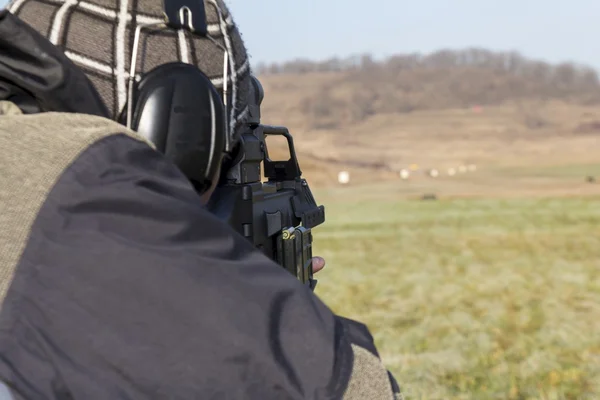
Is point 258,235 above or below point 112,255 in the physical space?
below

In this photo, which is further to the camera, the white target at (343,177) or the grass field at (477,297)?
the white target at (343,177)

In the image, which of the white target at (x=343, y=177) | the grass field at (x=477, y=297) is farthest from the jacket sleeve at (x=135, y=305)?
the white target at (x=343, y=177)

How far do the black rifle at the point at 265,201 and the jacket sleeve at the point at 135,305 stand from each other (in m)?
0.82

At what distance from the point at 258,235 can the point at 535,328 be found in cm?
536

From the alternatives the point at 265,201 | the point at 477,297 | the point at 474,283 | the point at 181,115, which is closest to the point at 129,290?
the point at 181,115

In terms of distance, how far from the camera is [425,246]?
12930 mm

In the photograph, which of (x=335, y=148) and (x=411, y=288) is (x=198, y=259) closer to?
(x=411, y=288)

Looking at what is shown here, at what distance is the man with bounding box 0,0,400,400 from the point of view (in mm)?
979

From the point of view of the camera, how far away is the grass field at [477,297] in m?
5.49

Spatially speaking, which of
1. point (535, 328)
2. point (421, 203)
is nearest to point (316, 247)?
point (535, 328)

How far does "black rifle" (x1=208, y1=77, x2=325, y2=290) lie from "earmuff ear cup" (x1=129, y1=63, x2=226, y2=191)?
1.39 ft

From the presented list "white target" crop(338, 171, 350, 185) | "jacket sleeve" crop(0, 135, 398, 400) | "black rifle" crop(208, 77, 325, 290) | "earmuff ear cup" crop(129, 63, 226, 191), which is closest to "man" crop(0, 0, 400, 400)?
"jacket sleeve" crop(0, 135, 398, 400)

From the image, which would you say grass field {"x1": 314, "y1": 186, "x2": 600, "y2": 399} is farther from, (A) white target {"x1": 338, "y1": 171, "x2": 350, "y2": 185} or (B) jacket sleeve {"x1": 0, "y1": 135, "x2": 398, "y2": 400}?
(A) white target {"x1": 338, "y1": 171, "x2": 350, "y2": 185}

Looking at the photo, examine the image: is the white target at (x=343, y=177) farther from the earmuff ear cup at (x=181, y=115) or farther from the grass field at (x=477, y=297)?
the earmuff ear cup at (x=181, y=115)
